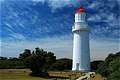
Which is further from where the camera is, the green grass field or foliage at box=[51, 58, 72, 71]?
foliage at box=[51, 58, 72, 71]

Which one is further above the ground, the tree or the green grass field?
the tree

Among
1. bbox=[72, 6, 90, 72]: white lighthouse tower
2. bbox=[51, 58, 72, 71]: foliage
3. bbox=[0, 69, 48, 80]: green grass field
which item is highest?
bbox=[72, 6, 90, 72]: white lighthouse tower

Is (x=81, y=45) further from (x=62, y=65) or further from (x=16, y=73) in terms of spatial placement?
(x=16, y=73)

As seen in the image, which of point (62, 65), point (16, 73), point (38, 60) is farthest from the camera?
point (62, 65)

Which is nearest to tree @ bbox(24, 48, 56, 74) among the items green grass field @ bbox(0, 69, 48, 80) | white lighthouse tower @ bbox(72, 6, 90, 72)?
green grass field @ bbox(0, 69, 48, 80)

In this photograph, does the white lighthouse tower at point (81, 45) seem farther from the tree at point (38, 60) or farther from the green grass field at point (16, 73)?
the green grass field at point (16, 73)

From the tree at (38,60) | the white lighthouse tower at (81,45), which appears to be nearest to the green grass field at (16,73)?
the tree at (38,60)

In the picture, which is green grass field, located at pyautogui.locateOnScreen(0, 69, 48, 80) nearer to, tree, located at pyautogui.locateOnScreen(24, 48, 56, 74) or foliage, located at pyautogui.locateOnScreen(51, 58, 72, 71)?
tree, located at pyautogui.locateOnScreen(24, 48, 56, 74)

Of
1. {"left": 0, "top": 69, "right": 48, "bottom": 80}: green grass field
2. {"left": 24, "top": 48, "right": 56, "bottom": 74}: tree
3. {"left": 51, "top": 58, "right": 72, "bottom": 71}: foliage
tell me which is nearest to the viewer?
{"left": 0, "top": 69, "right": 48, "bottom": 80}: green grass field

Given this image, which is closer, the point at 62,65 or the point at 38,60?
the point at 38,60

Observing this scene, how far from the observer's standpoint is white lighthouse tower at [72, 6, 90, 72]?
50781 mm

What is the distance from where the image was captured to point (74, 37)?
51.9 meters

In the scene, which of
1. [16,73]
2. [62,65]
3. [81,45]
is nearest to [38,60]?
[16,73]

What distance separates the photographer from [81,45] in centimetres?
5091
